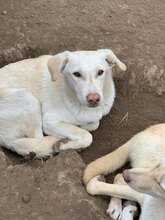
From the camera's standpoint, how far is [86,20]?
6.91 metres

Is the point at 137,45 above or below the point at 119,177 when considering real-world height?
above

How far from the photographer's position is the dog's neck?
19.4 feet

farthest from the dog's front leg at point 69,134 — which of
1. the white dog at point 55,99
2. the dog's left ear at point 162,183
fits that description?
the dog's left ear at point 162,183

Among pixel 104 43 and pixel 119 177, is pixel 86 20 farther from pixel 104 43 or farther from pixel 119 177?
pixel 119 177

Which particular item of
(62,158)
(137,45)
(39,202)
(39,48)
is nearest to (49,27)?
(39,48)

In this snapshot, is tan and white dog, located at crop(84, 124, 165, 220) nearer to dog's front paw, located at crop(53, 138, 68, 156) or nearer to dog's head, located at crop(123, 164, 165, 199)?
dog's head, located at crop(123, 164, 165, 199)

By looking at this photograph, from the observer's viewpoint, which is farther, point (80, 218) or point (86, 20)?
point (86, 20)

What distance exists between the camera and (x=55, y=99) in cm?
600

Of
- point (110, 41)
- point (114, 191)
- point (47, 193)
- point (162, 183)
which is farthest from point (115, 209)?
point (110, 41)

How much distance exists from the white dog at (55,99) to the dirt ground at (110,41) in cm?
23

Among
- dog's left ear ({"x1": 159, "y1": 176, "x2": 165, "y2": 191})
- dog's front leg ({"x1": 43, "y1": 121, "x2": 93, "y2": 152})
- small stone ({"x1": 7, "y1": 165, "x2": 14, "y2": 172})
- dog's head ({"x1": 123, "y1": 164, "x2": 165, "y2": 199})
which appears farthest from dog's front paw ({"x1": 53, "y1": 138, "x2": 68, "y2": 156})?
dog's left ear ({"x1": 159, "y1": 176, "x2": 165, "y2": 191})

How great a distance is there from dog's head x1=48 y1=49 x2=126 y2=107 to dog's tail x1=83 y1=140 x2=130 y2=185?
492 millimetres

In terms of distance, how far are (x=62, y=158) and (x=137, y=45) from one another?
1.87 metres

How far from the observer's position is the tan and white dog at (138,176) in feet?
15.0
